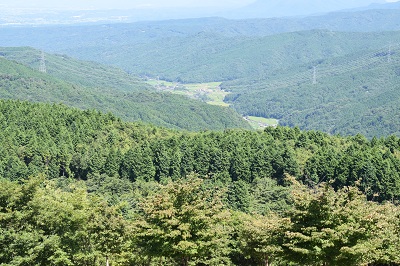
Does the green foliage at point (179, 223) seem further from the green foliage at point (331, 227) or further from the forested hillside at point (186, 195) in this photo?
the green foliage at point (331, 227)

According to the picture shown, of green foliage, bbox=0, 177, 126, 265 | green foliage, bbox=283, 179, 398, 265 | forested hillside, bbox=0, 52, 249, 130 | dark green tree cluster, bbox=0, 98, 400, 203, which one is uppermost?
green foliage, bbox=283, 179, 398, 265

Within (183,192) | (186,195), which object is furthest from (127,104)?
(183,192)

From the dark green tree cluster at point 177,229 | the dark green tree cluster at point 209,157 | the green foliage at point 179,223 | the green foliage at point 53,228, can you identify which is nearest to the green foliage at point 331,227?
the dark green tree cluster at point 177,229

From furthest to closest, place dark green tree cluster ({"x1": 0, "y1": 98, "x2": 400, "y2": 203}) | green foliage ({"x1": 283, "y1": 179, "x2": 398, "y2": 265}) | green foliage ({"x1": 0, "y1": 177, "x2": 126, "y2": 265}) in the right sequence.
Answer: dark green tree cluster ({"x1": 0, "y1": 98, "x2": 400, "y2": 203}) < green foliage ({"x1": 0, "y1": 177, "x2": 126, "y2": 265}) < green foliage ({"x1": 283, "y1": 179, "x2": 398, "y2": 265})

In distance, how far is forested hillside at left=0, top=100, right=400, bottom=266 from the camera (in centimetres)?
2039

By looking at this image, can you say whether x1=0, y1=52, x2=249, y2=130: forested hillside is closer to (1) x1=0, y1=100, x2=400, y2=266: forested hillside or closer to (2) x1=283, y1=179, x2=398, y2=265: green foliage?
(1) x1=0, y1=100, x2=400, y2=266: forested hillside

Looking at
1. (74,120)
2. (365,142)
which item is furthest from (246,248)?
(74,120)

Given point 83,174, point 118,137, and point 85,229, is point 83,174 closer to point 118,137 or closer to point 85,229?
point 118,137

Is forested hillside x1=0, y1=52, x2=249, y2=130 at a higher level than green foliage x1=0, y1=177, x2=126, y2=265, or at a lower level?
lower

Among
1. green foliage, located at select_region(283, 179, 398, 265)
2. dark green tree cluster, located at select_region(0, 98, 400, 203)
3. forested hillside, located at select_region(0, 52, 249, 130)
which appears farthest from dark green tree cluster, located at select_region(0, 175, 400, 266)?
forested hillside, located at select_region(0, 52, 249, 130)

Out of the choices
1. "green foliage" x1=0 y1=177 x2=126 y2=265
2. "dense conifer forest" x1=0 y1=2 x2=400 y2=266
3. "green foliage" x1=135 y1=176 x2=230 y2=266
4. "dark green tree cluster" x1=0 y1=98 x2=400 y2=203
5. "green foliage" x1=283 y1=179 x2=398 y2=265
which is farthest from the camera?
"dark green tree cluster" x1=0 y1=98 x2=400 y2=203

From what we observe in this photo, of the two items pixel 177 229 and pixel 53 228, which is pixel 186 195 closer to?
pixel 177 229

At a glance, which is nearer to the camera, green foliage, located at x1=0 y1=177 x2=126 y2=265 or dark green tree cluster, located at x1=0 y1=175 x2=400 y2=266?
dark green tree cluster, located at x1=0 y1=175 x2=400 y2=266

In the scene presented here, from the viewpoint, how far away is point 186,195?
23.2m
